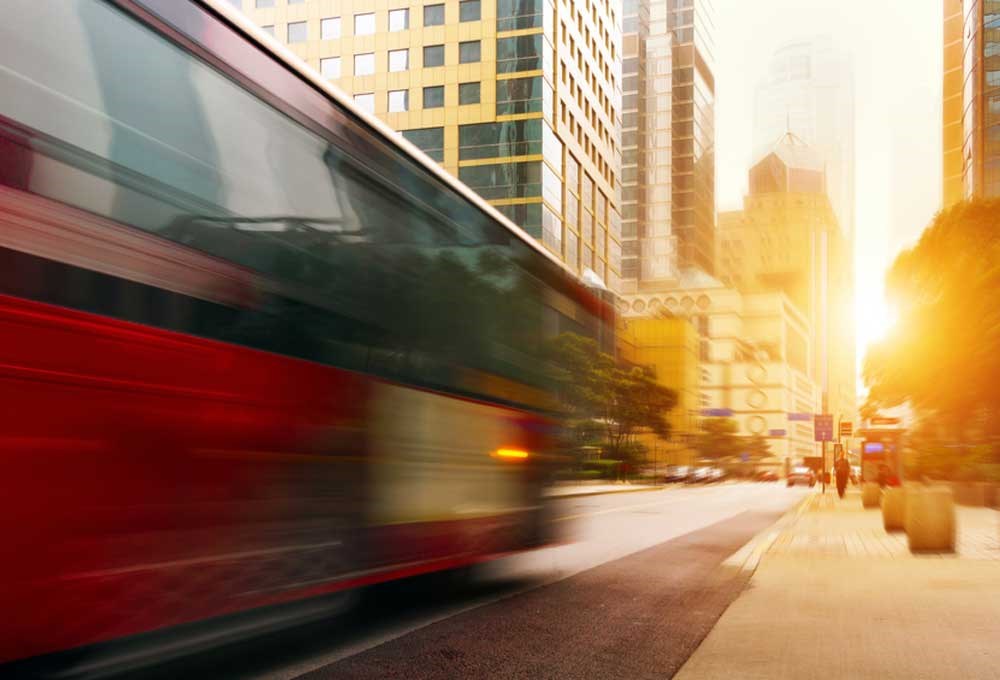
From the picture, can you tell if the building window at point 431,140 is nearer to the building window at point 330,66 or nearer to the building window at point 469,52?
the building window at point 469,52

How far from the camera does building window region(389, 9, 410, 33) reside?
5819cm

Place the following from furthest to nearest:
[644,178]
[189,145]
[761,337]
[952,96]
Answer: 1. [644,178]
2. [761,337]
3. [952,96]
4. [189,145]

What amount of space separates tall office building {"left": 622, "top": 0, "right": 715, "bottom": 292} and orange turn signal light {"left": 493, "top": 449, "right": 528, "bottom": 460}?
9992cm

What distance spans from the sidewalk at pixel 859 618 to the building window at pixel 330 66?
4906cm

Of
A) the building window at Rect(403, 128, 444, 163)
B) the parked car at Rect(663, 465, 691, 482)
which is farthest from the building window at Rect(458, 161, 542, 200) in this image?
the parked car at Rect(663, 465, 691, 482)

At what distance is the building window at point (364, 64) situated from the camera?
58.3 meters

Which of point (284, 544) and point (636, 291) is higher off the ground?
point (636, 291)

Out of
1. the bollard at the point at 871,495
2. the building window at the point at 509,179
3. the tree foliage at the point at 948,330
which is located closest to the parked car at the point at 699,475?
the building window at the point at 509,179

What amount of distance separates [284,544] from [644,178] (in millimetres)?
110597

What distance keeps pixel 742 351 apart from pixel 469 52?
4694 cm

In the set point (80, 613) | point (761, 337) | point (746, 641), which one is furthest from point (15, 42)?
point (761, 337)

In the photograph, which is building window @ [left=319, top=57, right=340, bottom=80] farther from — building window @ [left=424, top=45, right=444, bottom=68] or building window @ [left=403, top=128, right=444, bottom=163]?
building window @ [left=403, top=128, right=444, bottom=163]

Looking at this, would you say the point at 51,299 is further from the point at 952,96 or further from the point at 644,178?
the point at 644,178

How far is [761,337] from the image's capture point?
9650cm
